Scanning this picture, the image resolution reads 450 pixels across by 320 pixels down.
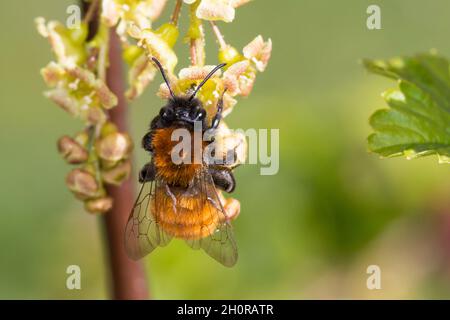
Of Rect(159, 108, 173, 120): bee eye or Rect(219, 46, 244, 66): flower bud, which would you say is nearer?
Rect(219, 46, 244, 66): flower bud

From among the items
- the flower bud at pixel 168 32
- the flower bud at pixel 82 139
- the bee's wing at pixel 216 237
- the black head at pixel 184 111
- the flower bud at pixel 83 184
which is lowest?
the bee's wing at pixel 216 237

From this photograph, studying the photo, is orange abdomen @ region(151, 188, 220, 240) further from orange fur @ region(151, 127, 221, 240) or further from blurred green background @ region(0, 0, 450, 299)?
blurred green background @ region(0, 0, 450, 299)

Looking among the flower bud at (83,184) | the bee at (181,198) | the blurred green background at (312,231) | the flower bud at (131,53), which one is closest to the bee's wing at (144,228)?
the bee at (181,198)

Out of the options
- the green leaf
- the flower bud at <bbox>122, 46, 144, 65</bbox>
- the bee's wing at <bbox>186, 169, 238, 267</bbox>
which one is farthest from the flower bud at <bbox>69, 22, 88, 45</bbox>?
the green leaf

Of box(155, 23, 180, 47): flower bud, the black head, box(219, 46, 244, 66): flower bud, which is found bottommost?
the black head

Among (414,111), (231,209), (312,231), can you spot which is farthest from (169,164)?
(312,231)

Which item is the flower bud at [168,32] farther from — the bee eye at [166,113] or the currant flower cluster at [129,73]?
the bee eye at [166,113]

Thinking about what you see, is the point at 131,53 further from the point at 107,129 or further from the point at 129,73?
the point at 107,129
